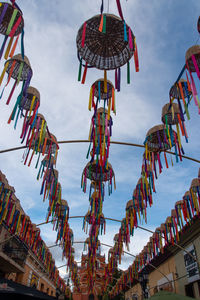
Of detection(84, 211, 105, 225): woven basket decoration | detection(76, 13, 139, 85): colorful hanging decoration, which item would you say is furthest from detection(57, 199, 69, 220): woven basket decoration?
detection(76, 13, 139, 85): colorful hanging decoration

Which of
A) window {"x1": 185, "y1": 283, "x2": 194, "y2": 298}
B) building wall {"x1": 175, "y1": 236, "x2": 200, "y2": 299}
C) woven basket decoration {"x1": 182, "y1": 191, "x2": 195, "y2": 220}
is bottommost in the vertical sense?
window {"x1": 185, "y1": 283, "x2": 194, "y2": 298}

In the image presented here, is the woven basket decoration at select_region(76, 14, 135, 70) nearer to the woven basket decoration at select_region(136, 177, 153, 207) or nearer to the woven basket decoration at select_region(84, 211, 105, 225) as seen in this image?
the woven basket decoration at select_region(136, 177, 153, 207)

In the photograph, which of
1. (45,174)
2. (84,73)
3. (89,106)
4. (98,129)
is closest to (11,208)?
(45,174)

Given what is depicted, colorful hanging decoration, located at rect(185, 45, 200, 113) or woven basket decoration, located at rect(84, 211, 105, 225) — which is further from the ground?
woven basket decoration, located at rect(84, 211, 105, 225)

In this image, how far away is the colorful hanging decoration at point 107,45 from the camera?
4113mm

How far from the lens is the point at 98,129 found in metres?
7.07

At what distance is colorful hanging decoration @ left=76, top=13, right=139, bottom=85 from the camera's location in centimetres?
411

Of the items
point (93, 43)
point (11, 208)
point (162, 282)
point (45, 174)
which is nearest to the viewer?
point (93, 43)

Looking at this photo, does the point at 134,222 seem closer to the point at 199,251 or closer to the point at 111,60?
the point at 199,251

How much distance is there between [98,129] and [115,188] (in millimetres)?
3443

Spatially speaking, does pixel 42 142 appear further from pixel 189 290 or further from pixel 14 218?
pixel 189 290

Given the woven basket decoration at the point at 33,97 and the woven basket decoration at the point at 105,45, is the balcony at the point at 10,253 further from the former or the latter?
the woven basket decoration at the point at 105,45

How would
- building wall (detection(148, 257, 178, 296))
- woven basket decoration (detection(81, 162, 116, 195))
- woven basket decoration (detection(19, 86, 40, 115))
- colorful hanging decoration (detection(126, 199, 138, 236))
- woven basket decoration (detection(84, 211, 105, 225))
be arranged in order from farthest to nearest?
building wall (detection(148, 257, 178, 296))
woven basket decoration (detection(84, 211, 105, 225))
colorful hanging decoration (detection(126, 199, 138, 236))
woven basket decoration (detection(81, 162, 116, 195))
woven basket decoration (detection(19, 86, 40, 115))

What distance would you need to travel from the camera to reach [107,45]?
457 cm
